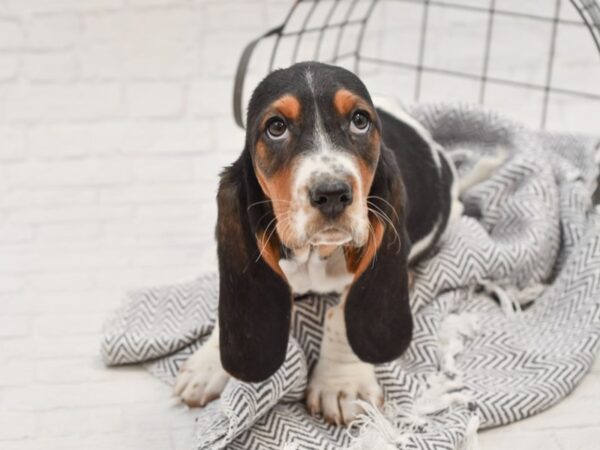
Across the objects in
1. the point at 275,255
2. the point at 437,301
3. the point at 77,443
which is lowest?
the point at 77,443

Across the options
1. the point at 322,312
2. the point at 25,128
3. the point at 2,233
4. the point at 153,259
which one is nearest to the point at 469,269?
the point at 322,312

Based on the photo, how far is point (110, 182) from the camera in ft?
15.2

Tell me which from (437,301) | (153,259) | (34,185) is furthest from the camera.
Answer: (34,185)

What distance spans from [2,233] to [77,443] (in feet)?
4.69

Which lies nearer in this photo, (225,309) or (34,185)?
(225,309)

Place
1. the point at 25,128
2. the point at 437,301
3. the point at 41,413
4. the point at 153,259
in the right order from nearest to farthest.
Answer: the point at 41,413 → the point at 437,301 → the point at 153,259 → the point at 25,128

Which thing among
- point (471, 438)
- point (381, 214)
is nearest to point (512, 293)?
point (471, 438)

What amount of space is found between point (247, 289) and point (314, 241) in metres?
0.34

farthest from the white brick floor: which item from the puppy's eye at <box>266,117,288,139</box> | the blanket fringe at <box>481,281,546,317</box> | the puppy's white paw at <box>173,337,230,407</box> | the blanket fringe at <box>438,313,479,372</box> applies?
the puppy's eye at <box>266,117,288,139</box>

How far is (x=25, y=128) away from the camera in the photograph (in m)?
4.97

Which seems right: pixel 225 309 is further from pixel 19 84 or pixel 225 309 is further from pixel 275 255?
pixel 19 84

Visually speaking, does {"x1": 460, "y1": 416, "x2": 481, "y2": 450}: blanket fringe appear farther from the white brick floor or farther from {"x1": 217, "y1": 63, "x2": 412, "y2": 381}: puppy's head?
{"x1": 217, "y1": 63, "x2": 412, "y2": 381}: puppy's head

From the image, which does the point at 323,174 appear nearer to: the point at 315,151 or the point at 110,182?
the point at 315,151

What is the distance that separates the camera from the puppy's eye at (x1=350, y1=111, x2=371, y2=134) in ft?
8.95
